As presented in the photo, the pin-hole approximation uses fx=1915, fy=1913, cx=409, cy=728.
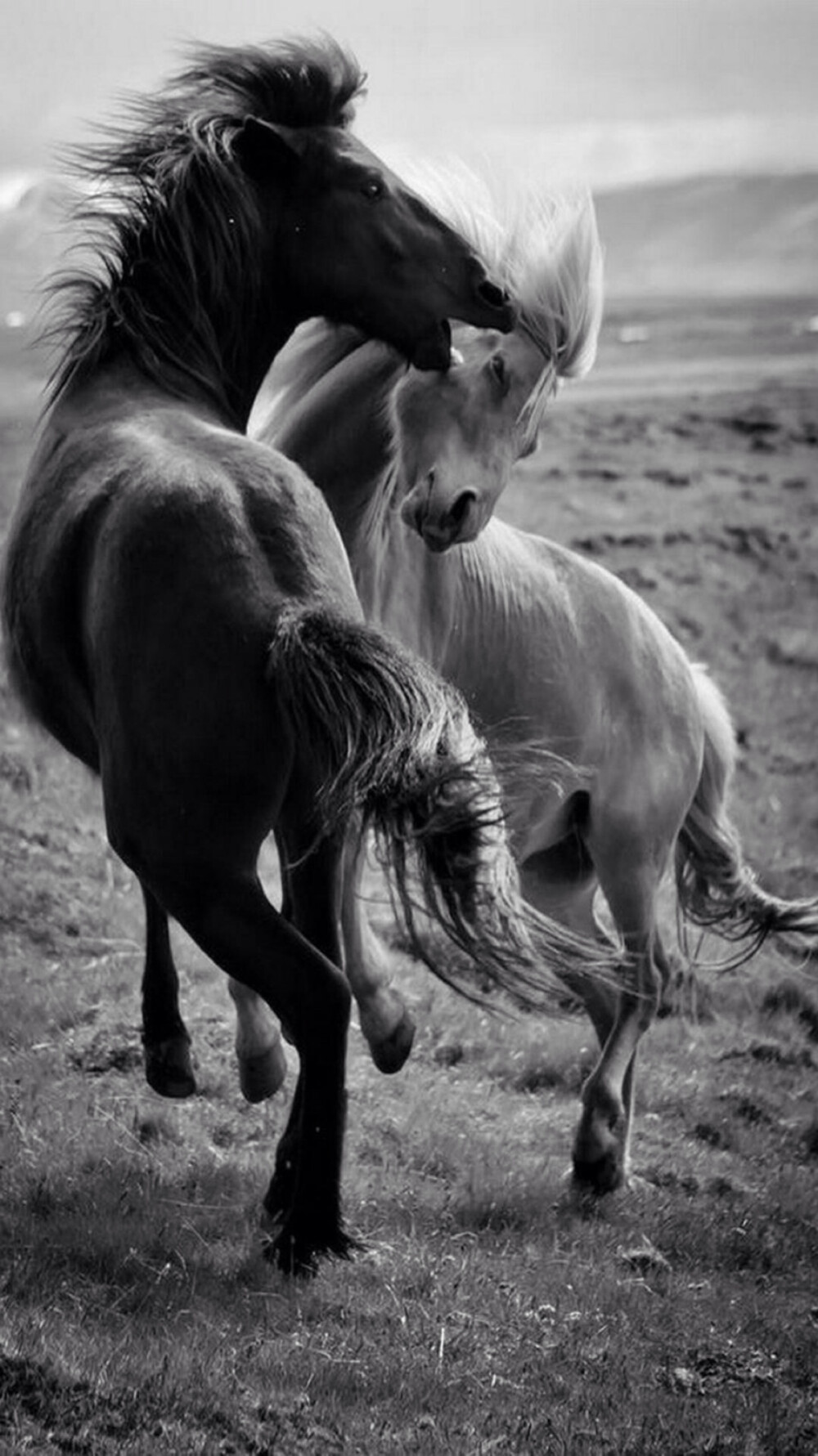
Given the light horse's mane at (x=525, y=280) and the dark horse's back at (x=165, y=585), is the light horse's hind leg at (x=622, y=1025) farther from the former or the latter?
the dark horse's back at (x=165, y=585)

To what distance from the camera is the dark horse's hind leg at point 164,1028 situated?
20.2 ft

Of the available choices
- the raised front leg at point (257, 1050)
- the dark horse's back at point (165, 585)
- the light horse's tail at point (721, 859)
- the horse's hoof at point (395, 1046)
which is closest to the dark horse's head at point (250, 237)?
the dark horse's back at point (165, 585)

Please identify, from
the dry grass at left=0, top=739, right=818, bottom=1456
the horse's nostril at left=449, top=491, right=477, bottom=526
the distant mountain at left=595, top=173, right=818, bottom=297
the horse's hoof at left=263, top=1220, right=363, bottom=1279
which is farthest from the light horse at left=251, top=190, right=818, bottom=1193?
the distant mountain at left=595, top=173, right=818, bottom=297

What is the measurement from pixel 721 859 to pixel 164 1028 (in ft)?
10.1

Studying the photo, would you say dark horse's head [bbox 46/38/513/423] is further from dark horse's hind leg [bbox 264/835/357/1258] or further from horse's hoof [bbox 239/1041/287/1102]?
horse's hoof [bbox 239/1041/287/1102]

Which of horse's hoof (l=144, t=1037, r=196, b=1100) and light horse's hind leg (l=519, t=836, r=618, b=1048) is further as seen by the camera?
light horse's hind leg (l=519, t=836, r=618, b=1048)

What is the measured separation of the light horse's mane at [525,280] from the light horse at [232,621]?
29.5 inches

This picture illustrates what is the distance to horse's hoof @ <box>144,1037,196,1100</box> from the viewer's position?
245 inches

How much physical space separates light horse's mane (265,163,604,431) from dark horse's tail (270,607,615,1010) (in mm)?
2222

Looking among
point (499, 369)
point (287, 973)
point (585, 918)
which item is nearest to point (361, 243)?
point (499, 369)

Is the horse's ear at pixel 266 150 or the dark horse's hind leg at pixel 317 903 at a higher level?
the horse's ear at pixel 266 150

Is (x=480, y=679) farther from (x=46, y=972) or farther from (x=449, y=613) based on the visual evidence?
(x=46, y=972)

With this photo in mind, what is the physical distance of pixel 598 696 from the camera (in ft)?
24.9

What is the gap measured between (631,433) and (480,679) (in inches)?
844
